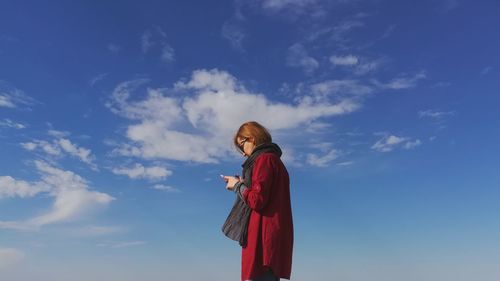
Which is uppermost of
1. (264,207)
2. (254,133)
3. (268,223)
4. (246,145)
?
(254,133)

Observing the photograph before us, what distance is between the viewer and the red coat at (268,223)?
7.11 m

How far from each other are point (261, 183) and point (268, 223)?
21.6 inches

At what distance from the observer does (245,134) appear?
24.9 ft

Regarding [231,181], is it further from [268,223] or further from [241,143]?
[268,223]

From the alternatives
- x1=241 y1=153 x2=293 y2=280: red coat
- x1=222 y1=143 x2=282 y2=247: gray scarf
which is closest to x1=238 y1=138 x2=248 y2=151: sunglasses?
x1=222 y1=143 x2=282 y2=247: gray scarf

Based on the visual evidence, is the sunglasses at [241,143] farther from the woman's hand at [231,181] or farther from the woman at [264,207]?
the woman's hand at [231,181]

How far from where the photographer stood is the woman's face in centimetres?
758

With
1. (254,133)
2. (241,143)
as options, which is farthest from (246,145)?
(254,133)

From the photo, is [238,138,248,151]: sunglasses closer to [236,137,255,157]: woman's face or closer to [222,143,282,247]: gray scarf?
[236,137,255,157]: woman's face

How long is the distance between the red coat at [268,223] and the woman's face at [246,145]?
0.27 meters

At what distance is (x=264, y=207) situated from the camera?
7.30 metres

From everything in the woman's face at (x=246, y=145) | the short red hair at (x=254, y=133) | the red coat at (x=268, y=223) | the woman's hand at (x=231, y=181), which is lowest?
the red coat at (x=268, y=223)

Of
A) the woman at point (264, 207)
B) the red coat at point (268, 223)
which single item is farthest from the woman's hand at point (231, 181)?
the red coat at point (268, 223)

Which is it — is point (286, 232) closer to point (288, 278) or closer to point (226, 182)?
point (288, 278)
